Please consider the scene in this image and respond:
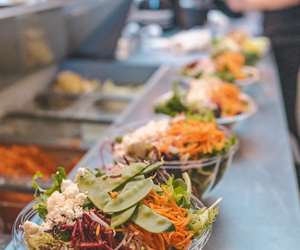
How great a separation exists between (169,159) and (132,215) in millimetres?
399

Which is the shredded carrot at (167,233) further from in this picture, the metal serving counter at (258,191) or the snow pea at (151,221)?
the metal serving counter at (258,191)

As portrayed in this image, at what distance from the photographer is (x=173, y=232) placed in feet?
2.66

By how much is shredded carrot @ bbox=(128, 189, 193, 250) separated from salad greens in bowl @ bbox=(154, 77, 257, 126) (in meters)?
0.69

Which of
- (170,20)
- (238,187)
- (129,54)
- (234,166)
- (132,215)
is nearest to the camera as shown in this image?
(132,215)

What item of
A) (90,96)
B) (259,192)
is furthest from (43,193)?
(90,96)

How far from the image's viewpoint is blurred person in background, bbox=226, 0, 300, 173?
322cm

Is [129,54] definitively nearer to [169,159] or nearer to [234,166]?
[234,166]

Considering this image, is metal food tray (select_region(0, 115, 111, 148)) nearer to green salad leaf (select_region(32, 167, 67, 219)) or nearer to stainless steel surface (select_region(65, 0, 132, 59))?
stainless steel surface (select_region(65, 0, 132, 59))

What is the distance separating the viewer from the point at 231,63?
2.26 meters

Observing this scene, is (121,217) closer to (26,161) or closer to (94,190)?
(94,190)

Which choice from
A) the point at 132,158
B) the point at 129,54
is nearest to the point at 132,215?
the point at 132,158

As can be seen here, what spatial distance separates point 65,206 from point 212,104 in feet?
2.98

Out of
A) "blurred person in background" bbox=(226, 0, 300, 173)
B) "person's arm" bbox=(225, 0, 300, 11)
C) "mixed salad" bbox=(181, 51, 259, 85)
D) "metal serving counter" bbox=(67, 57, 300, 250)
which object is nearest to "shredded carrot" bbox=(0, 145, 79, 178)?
"metal serving counter" bbox=(67, 57, 300, 250)

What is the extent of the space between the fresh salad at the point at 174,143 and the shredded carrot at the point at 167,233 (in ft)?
0.99
